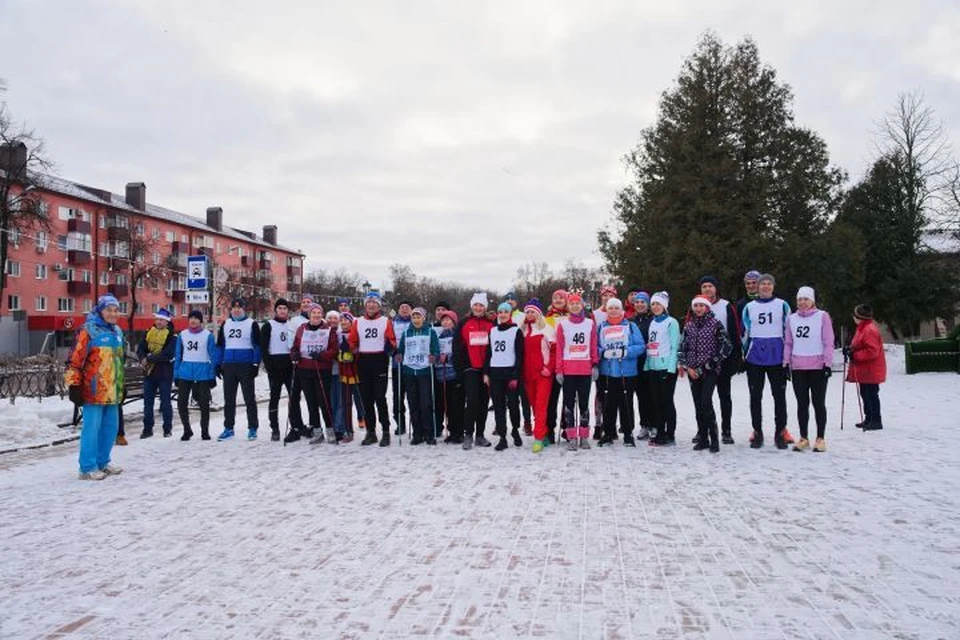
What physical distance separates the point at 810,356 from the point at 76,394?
29.4ft

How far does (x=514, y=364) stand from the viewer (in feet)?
31.9

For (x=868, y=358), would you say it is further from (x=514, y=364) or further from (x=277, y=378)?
(x=277, y=378)

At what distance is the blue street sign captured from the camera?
18156 millimetres

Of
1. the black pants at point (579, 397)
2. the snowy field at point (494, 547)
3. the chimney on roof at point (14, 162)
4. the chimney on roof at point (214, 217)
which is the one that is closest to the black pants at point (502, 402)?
the black pants at point (579, 397)

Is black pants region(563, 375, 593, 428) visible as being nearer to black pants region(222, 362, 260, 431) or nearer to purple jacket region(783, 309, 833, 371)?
purple jacket region(783, 309, 833, 371)

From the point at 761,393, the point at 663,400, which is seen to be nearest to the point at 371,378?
the point at 663,400

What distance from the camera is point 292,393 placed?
10477mm

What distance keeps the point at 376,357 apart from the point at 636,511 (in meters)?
5.28

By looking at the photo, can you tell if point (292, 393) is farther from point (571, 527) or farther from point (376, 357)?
point (571, 527)

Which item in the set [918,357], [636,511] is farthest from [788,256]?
[636,511]

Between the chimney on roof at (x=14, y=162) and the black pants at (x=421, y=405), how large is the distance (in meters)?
40.4

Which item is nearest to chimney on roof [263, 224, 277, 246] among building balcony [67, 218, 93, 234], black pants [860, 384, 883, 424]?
building balcony [67, 218, 93, 234]

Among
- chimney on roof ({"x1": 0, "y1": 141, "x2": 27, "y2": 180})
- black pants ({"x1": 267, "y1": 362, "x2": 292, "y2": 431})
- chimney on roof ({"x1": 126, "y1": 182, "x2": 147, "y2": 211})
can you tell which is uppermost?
chimney on roof ({"x1": 126, "y1": 182, "x2": 147, "y2": 211})

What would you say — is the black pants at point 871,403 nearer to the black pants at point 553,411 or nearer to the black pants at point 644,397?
the black pants at point 644,397
